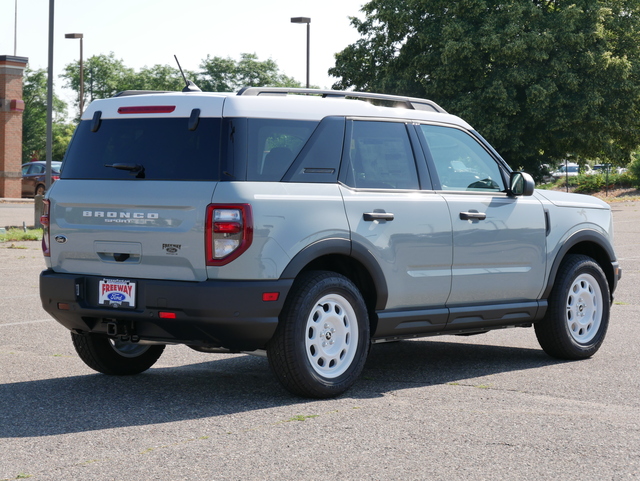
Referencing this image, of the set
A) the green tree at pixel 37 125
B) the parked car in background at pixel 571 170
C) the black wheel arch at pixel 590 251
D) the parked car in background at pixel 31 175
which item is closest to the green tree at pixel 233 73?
the green tree at pixel 37 125

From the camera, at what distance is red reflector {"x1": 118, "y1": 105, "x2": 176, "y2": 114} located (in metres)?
6.45

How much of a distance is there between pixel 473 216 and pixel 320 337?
165 cm

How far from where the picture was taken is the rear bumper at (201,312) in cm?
598

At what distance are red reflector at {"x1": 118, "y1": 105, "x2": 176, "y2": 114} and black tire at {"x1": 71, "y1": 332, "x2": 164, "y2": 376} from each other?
1.64 metres

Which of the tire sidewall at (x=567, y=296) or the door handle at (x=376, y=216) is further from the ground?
the door handle at (x=376, y=216)

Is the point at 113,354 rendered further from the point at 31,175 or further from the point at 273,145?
the point at 31,175

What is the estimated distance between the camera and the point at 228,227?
19.6ft

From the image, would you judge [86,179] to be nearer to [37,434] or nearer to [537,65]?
[37,434]

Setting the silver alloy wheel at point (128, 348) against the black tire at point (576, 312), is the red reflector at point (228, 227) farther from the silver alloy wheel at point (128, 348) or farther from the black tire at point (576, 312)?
the black tire at point (576, 312)

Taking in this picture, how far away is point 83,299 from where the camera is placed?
644cm

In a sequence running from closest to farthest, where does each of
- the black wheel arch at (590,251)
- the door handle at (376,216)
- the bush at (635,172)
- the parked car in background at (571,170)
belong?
the door handle at (376,216), the black wheel arch at (590,251), the bush at (635,172), the parked car in background at (571,170)

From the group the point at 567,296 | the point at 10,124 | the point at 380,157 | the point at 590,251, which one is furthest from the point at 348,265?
the point at 10,124

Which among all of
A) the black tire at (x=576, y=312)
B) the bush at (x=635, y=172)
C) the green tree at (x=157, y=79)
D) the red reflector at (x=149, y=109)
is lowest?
the black tire at (x=576, y=312)

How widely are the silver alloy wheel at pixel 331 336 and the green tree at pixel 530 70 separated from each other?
3510 centimetres
